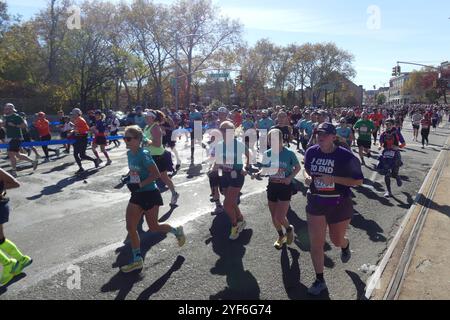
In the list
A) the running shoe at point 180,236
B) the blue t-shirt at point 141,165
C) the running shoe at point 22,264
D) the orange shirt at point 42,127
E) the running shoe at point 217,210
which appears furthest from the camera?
the orange shirt at point 42,127

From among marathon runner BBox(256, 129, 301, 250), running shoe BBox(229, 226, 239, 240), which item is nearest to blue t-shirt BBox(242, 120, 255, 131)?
running shoe BBox(229, 226, 239, 240)

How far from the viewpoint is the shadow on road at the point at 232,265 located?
403cm

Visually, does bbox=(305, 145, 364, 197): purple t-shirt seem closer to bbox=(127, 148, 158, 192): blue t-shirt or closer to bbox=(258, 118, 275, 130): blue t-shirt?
bbox=(127, 148, 158, 192): blue t-shirt

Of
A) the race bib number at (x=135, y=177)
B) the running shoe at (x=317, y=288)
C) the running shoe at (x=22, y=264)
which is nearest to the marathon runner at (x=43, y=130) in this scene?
the running shoe at (x=22, y=264)

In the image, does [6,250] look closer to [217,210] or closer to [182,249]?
[182,249]

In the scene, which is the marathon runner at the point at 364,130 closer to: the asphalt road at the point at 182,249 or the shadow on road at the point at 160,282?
the asphalt road at the point at 182,249

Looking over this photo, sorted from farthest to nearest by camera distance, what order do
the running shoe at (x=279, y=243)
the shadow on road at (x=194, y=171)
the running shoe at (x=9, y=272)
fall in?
the shadow on road at (x=194, y=171) < the running shoe at (x=279, y=243) < the running shoe at (x=9, y=272)

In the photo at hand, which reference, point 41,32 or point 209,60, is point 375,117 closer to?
point 41,32

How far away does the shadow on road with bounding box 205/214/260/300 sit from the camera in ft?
13.2

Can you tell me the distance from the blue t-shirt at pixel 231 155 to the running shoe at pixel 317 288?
218 cm

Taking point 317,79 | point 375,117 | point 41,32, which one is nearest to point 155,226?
point 375,117

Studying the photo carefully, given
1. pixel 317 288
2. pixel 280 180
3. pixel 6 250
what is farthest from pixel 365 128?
pixel 6 250

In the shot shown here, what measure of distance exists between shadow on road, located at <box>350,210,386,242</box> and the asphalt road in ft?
0.05
